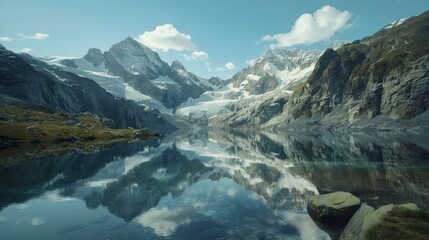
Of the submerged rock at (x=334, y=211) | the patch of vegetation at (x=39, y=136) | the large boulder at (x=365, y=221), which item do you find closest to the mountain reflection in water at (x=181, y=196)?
the submerged rock at (x=334, y=211)

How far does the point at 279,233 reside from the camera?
29.5 m

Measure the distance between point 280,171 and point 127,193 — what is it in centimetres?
3281

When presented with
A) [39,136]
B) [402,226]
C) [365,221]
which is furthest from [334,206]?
[39,136]

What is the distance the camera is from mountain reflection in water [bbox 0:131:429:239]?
30547 millimetres

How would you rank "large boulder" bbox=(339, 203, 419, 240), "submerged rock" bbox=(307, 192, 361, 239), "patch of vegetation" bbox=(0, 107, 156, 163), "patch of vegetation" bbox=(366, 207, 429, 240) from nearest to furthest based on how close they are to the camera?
1. "patch of vegetation" bbox=(366, 207, 429, 240)
2. "large boulder" bbox=(339, 203, 419, 240)
3. "submerged rock" bbox=(307, 192, 361, 239)
4. "patch of vegetation" bbox=(0, 107, 156, 163)

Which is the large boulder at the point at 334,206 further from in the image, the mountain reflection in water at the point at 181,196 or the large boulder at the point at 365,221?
the large boulder at the point at 365,221

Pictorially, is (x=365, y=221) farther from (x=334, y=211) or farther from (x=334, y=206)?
(x=334, y=206)

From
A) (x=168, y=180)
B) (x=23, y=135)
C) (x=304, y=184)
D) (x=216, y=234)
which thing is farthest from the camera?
(x=23, y=135)

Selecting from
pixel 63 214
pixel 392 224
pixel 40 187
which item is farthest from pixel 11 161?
pixel 392 224

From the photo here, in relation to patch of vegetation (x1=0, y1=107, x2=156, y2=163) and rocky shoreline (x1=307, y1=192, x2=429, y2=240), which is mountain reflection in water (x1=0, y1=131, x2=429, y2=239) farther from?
patch of vegetation (x1=0, y1=107, x2=156, y2=163)

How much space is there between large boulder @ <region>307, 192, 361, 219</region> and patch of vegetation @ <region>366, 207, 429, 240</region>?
272 inches

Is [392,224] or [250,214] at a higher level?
[392,224]

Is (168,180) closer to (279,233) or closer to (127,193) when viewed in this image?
(127,193)

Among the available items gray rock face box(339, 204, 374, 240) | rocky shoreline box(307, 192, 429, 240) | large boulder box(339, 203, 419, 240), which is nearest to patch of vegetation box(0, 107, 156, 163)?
rocky shoreline box(307, 192, 429, 240)
